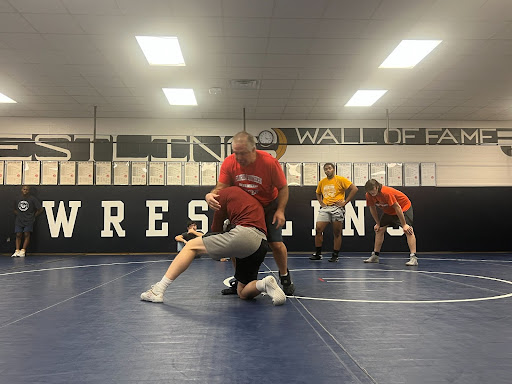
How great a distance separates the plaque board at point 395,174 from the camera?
10164 millimetres

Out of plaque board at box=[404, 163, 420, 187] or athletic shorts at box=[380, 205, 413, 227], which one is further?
plaque board at box=[404, 163, 420, 187]

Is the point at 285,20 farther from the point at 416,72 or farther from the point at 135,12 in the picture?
the point at 416,72

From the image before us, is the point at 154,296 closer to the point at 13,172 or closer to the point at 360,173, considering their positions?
the point at 360,173

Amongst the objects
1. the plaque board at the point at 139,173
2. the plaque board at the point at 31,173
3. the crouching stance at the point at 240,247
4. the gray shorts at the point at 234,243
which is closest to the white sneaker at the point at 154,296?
the crouching stance at the point at 240,247

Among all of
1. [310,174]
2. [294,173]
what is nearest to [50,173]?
[294,173]

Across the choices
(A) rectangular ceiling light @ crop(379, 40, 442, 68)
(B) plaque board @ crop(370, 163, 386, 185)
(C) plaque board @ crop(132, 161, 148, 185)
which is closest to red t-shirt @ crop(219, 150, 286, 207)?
(A) rectangular ceiling light @ crop(379, 40, 442, 68)

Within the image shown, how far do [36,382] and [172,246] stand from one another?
7.42 m

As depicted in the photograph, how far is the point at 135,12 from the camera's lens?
521 centimetres

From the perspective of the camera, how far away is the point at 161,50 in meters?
6.38

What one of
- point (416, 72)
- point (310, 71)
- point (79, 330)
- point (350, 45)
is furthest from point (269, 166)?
point (416, 72)

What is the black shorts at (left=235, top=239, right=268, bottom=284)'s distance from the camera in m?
3.04

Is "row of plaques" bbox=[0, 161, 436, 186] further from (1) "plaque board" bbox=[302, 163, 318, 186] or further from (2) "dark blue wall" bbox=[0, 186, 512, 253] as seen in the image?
(2) "dark blue wall" bbox=[0, 186, 512, 253]

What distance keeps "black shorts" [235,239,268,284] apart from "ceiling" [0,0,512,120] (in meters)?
Answer: 3.40

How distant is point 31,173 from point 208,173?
13.9 ft
